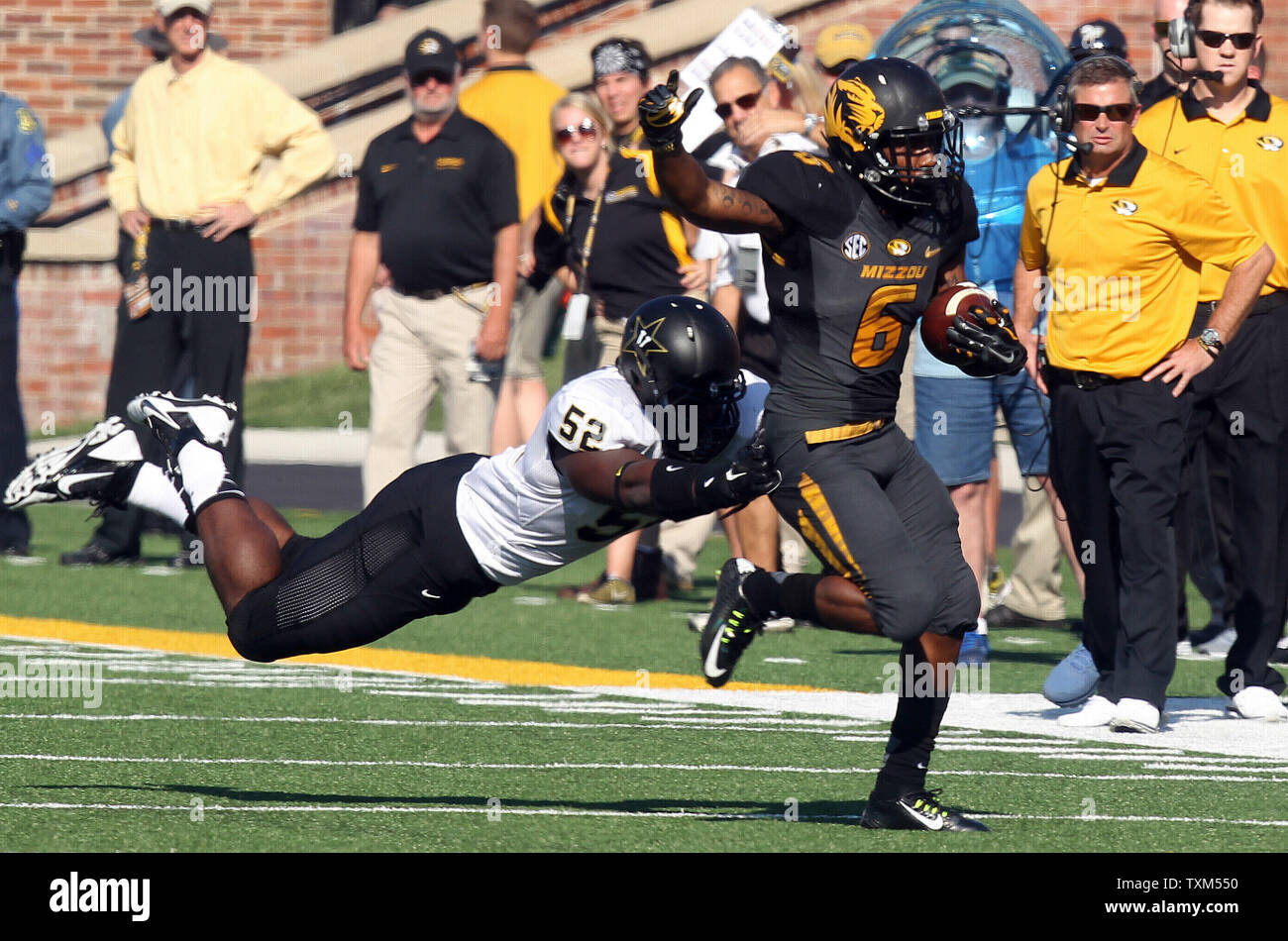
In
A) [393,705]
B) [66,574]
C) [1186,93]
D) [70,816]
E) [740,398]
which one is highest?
[1186,93]

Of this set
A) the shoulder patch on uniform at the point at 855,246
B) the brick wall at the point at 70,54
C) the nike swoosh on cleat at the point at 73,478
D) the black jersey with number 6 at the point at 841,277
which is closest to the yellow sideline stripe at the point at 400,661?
the nike swoosh on cleat at the point at 73,478

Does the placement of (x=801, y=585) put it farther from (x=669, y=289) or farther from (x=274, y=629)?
(x=669, y=289)

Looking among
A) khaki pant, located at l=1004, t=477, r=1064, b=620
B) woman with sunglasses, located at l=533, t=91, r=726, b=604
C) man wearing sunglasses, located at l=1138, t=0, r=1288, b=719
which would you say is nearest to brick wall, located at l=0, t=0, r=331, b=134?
woman with sunglasses, located at l=533, t=91, r=726, b=604

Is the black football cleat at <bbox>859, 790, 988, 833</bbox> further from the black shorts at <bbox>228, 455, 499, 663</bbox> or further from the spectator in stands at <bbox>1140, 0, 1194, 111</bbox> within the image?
the spectator in stands at <bbox>1140, 0, 1194, 111</bbox>

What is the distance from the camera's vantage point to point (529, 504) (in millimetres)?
6371

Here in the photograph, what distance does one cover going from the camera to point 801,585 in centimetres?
637

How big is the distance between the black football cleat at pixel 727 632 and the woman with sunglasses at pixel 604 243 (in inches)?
163

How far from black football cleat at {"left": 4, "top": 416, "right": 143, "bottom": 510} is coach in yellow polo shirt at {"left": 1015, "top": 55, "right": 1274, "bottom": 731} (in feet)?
10.1

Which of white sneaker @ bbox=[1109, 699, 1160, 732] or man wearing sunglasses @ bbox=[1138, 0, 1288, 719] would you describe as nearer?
white sneaker @ bbox=[1109, 699, 1160, 732]

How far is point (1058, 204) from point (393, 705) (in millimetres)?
2829

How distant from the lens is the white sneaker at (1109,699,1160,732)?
7844mm

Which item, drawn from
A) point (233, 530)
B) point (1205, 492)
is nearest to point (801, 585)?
point (233, 530)

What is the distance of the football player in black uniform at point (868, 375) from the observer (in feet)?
20.5

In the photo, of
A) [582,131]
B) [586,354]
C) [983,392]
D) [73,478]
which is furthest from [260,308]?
[73,478]
